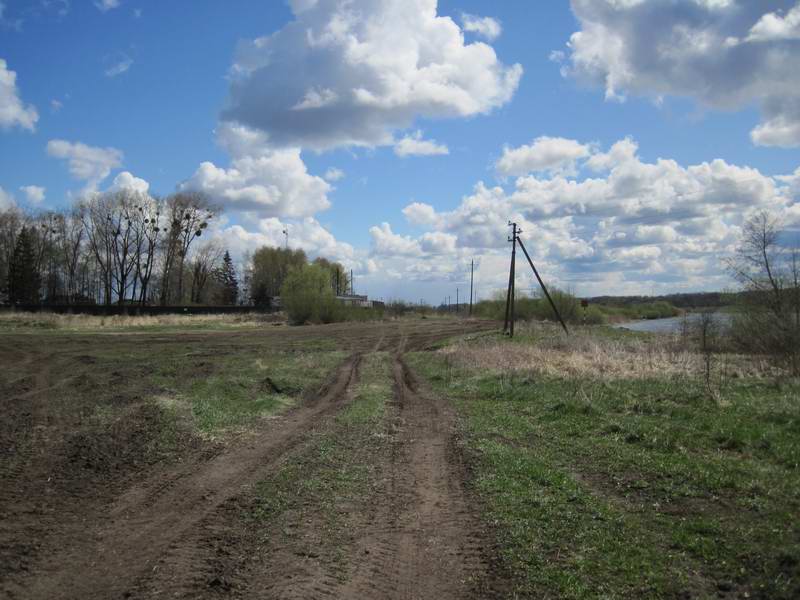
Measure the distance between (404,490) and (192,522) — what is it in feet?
8.60

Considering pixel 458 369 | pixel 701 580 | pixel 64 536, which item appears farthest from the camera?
pixel 458 369

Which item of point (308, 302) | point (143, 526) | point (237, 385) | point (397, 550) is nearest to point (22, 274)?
point (308, 302)

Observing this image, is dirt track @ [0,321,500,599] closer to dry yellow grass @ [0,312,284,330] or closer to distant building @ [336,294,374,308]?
dry yellow grass @ [0,312,284,330]

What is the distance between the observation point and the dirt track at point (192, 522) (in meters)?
4.71

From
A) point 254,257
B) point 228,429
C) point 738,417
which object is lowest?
point 228,429

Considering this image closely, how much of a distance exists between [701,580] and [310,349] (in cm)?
2673

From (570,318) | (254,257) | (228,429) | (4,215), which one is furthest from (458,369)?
(254,257)

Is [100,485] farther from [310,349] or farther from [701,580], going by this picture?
[310,349]

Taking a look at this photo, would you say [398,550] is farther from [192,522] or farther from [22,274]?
[22,274]

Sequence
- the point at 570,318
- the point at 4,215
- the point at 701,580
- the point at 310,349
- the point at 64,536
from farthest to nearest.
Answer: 1. the point at 4,215
2. the point at 570,318
3. the point at 310,349
4. the point at 64,536
5. the point at 701,580

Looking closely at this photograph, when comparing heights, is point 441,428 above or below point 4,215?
below

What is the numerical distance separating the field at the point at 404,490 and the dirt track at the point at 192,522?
1.0 inches

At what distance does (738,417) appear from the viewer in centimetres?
1010

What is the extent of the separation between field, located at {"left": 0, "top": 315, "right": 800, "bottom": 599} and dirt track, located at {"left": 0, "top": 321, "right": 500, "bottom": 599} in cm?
3
